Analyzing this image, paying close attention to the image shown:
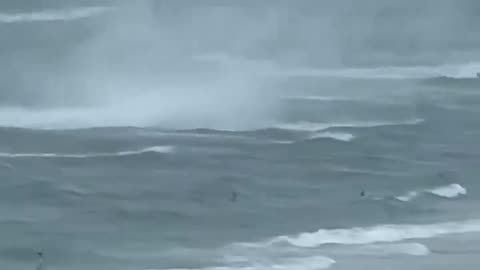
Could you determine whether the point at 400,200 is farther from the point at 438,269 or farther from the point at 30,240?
the point at 30,240

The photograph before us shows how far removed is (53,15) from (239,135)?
7657mm

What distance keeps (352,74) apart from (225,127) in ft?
22.7

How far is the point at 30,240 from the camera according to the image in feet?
79.2

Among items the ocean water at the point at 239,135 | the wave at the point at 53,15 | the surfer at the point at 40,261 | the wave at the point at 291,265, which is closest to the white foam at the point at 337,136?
the ocean water at the point at 239,135

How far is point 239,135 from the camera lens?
3183 centimetres

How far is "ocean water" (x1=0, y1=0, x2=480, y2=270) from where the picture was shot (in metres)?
24.4

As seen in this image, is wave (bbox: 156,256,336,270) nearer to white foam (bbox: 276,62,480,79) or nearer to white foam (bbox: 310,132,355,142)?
white foam (bbox: 310,132,355,142)

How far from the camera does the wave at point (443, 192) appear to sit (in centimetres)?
2724

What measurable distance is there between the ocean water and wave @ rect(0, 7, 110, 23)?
0.05 m

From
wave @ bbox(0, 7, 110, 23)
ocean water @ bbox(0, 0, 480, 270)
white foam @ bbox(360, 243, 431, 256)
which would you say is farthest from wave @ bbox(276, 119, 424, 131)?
white foam @ bbox(360, 243, 431, 256)

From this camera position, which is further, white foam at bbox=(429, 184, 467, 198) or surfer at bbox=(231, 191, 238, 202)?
white foam at bbox=(429, 184, 467, 198)

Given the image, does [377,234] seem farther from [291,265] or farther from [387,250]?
[291,265]

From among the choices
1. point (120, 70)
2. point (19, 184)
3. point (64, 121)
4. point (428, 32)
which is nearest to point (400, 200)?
point (19, 184)

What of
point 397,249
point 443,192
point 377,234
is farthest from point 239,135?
point 397,249
